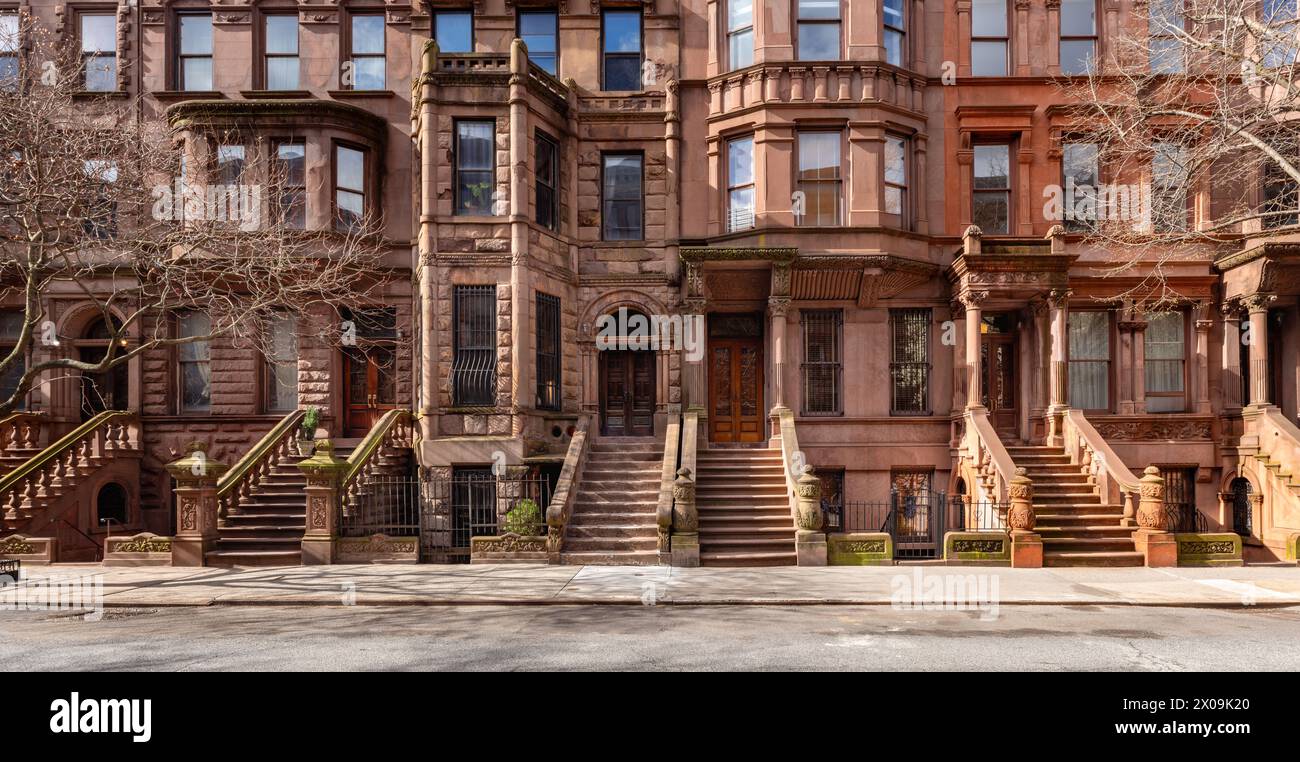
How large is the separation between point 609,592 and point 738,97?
507 inches

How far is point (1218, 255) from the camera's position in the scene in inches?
787

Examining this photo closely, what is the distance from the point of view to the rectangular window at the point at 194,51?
21.0 m

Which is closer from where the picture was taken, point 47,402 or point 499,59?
point 499,59

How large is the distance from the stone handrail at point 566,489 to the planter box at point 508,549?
0.72 feet

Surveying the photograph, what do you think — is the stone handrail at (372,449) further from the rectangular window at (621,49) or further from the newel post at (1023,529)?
the newel post at (1023,529)

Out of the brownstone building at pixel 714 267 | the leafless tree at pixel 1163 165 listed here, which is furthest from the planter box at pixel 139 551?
the leafless tree at pixel 1163 165

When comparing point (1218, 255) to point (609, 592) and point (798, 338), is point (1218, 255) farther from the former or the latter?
point (609, 592)

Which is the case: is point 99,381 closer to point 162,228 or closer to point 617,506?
point 162,228

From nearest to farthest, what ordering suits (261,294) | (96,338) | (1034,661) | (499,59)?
(1034,661) < (261,294) < (499,59) < (96,338)

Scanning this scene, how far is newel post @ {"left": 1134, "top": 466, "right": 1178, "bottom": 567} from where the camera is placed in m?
14.5

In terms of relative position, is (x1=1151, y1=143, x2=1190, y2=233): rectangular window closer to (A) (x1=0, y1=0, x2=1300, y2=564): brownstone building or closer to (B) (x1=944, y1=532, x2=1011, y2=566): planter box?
(A) (x1=0, y1=0, x2=1300, y2=564): brownstone building

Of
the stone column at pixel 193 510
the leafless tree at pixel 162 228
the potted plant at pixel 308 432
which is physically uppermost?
the leafless tree at pixel 162 228

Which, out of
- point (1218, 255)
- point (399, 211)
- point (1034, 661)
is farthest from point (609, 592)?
point (1218, 255)

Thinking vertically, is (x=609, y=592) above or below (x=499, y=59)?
below
